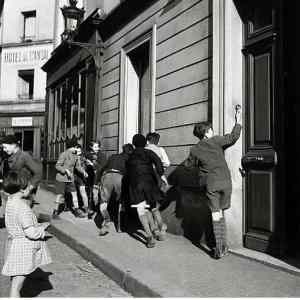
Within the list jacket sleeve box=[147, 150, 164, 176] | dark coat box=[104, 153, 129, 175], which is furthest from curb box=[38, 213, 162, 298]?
jacket sleeve box=[147, 150, 164, 176]

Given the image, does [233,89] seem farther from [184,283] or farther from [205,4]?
[184,283]

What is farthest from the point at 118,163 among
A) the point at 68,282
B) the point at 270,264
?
the point at 270,264

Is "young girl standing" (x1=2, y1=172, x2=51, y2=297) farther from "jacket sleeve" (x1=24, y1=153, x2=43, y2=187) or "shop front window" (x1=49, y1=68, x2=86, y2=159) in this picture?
"shop front window" (x1=49, y1=68, x2=86, y2=159)

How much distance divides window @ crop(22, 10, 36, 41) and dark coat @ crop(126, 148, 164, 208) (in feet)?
77.8

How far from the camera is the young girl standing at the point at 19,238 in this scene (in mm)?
3795

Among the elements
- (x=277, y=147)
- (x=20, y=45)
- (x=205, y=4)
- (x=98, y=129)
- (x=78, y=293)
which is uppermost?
(x=20, y=45)

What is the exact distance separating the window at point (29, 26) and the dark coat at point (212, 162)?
81.0 feet

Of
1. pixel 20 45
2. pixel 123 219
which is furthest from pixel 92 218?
pixel 20 45

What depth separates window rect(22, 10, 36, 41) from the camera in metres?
28.2

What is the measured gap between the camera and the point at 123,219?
8.40 metres

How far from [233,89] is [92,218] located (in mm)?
4543

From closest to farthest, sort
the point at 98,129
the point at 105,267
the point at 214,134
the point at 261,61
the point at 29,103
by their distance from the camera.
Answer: the point at 105,267 < the point at 261,61 < the point at 214,134 < the point at 98,129 < the point at 29,103

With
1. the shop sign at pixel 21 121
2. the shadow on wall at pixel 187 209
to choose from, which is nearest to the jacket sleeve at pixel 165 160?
the shadow on wall at pixel 187 209

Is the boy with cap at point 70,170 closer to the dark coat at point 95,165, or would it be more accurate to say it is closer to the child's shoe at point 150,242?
the dark coat at point 95,165
